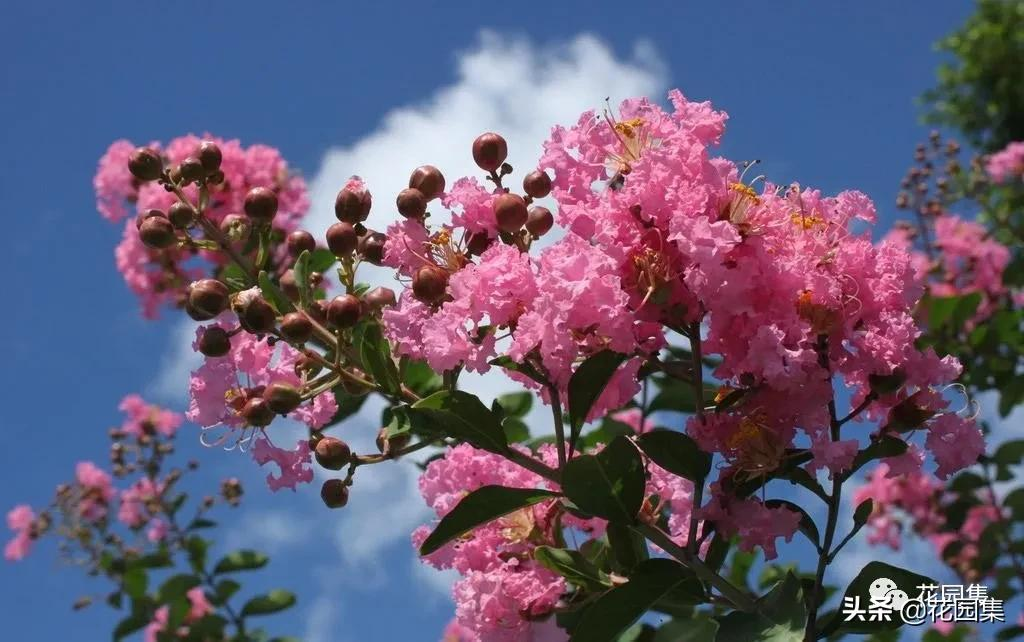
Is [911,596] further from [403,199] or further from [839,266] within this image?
[403,199]

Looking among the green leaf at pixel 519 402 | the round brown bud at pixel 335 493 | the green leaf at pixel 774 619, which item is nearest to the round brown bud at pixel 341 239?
the round brown bud at pixel 335 493

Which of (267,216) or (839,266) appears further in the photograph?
(267,216)

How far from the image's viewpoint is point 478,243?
4.25 ft

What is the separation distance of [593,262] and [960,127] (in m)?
14.8

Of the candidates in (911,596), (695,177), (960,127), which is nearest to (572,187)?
(695,177)

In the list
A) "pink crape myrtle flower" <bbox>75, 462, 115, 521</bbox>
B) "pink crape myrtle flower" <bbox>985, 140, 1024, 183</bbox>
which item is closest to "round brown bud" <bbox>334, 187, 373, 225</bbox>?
"pink crape myrtle flower" <bbox>75, 462, 115, 521</bbox>

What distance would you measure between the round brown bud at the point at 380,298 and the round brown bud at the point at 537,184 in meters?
0.24

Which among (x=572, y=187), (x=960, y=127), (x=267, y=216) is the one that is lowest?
(x=572, y=187)

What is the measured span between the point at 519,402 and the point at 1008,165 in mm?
3257

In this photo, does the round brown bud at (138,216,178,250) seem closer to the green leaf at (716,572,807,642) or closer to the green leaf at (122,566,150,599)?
the green leaf at (716,572,807,642)

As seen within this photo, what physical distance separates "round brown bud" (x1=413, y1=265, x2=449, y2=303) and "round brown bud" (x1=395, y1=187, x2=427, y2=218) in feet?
0.30

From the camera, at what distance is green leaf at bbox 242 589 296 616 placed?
11.5ft

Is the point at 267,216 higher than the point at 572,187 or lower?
higher

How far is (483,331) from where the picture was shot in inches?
48.7
